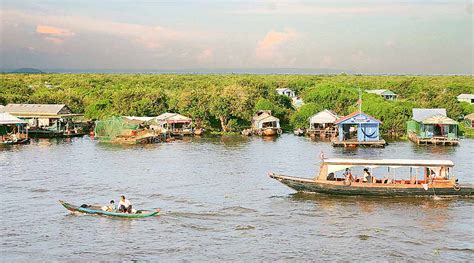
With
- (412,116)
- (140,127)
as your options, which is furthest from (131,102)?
(412,116)

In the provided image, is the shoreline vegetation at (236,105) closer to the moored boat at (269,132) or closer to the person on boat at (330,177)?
the moored boat at (269,132)

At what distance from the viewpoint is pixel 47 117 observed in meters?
61.8

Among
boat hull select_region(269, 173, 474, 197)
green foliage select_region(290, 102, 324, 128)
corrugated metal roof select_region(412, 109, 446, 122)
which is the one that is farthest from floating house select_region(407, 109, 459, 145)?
boat hull select_region(269, 173, 474, 197)

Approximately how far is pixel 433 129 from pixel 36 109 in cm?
3640

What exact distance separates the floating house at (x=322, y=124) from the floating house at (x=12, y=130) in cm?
2455

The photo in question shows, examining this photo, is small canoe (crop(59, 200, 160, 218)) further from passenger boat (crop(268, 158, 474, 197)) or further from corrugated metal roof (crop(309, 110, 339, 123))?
corrugated metal roof (crop(309, 110, 339, 123))

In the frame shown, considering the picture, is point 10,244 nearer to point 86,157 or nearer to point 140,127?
point 86,157

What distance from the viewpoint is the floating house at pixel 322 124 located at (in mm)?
58562

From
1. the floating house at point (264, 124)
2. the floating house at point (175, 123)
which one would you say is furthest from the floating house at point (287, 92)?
the floating house at point (175, 123)

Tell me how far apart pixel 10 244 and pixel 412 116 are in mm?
43519

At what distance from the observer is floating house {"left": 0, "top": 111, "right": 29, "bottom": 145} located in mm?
51438

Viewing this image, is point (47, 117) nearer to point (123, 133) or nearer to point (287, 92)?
point (123, 133)

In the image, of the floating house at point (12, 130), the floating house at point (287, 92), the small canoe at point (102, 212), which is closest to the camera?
the small canoe at point (102, 212)

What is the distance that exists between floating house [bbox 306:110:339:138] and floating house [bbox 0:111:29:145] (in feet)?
80.6
